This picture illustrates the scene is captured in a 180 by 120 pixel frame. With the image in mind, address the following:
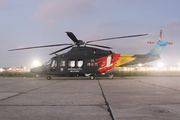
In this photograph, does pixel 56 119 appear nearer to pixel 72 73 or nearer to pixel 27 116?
pixel 27 116

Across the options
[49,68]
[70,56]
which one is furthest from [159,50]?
[49,68]

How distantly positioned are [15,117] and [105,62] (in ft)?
42.8

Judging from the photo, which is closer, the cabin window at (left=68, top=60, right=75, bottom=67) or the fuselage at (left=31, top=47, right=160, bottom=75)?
the fuselage at (left=31, top=47, right=160, bottom=75)

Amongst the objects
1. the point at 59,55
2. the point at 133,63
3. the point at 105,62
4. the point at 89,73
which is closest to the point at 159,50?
the point at 133,63

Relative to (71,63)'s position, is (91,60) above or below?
above

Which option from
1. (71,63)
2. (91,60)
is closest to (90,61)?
(91,60)

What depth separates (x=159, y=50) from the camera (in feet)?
54.1

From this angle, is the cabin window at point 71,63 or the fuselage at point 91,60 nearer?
the fuselage at point 91,60

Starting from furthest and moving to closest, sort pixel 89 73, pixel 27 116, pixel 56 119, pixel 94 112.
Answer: pixel 89 73, pixel 94 112, pixel 27 116, pixel 56 119

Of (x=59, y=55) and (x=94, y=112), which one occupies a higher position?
(x=59, y=55)

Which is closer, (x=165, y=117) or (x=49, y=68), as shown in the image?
(x=165, y=117)

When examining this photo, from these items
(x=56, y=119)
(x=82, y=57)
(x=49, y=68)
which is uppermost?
(x=82, y=57)

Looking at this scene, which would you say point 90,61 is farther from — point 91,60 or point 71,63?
point 71,63

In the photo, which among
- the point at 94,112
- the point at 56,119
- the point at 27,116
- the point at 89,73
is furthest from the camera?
the point at 89,73
